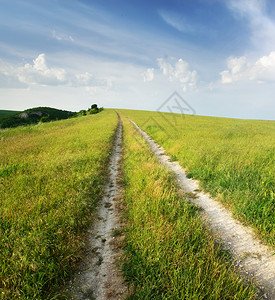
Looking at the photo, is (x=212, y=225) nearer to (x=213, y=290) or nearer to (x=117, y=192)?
(x=213, y=290)

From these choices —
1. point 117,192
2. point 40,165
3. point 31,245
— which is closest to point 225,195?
point 117,192

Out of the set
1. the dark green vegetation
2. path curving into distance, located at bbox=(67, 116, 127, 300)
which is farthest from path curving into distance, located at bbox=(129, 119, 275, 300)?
the dark green vegetation

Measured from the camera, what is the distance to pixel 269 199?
4.98 metres

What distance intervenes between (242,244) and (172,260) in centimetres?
201

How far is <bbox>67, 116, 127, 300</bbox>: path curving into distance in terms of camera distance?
2.74 metres

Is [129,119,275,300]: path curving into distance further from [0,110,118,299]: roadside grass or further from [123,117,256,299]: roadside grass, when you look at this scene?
[0,110,118,299]: roadside grass

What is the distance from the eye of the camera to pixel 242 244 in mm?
3852

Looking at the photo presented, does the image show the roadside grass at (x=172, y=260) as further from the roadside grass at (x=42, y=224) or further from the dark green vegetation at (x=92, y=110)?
the dark green vegetation at (x=92, y=110)

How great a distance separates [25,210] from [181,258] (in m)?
3.91

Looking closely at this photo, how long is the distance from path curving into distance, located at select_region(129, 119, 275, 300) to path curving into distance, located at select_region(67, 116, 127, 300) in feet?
7.58

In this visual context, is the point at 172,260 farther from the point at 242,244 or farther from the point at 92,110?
the point at 92,110

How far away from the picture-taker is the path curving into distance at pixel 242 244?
309 centimetres

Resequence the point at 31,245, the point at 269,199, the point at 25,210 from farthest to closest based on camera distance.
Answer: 1. the point at 269,199
2. the point at 25,210
3. the point at 31,245

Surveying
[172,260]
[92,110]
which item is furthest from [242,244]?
[92,110]
